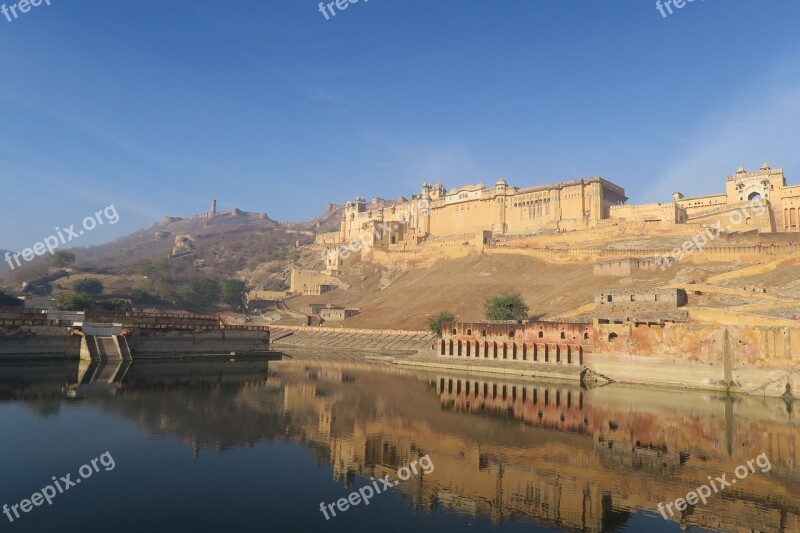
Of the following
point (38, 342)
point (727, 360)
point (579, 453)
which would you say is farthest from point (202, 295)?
point (579, 453)

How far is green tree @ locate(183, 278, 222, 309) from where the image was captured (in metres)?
101

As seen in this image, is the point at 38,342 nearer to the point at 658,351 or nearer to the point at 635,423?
the point at 635,423

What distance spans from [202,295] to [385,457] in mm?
90184

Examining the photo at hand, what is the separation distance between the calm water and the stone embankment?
26.6 meters

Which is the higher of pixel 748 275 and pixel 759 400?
pixel 748 275

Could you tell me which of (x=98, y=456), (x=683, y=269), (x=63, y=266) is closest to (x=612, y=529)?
(x=98, y=456)

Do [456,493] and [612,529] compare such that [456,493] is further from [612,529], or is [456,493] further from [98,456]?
[98,456]

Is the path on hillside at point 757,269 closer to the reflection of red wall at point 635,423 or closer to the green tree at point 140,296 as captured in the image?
the reflection of red wall at point 635,423

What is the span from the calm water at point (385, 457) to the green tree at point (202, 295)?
68.3m

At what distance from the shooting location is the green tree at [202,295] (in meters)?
101

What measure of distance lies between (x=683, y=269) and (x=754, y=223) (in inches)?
714

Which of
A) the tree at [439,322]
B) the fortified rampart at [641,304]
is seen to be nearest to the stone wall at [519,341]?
the fortified rampart at [641,304]

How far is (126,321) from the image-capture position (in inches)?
2156

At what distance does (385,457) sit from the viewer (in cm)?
2008
